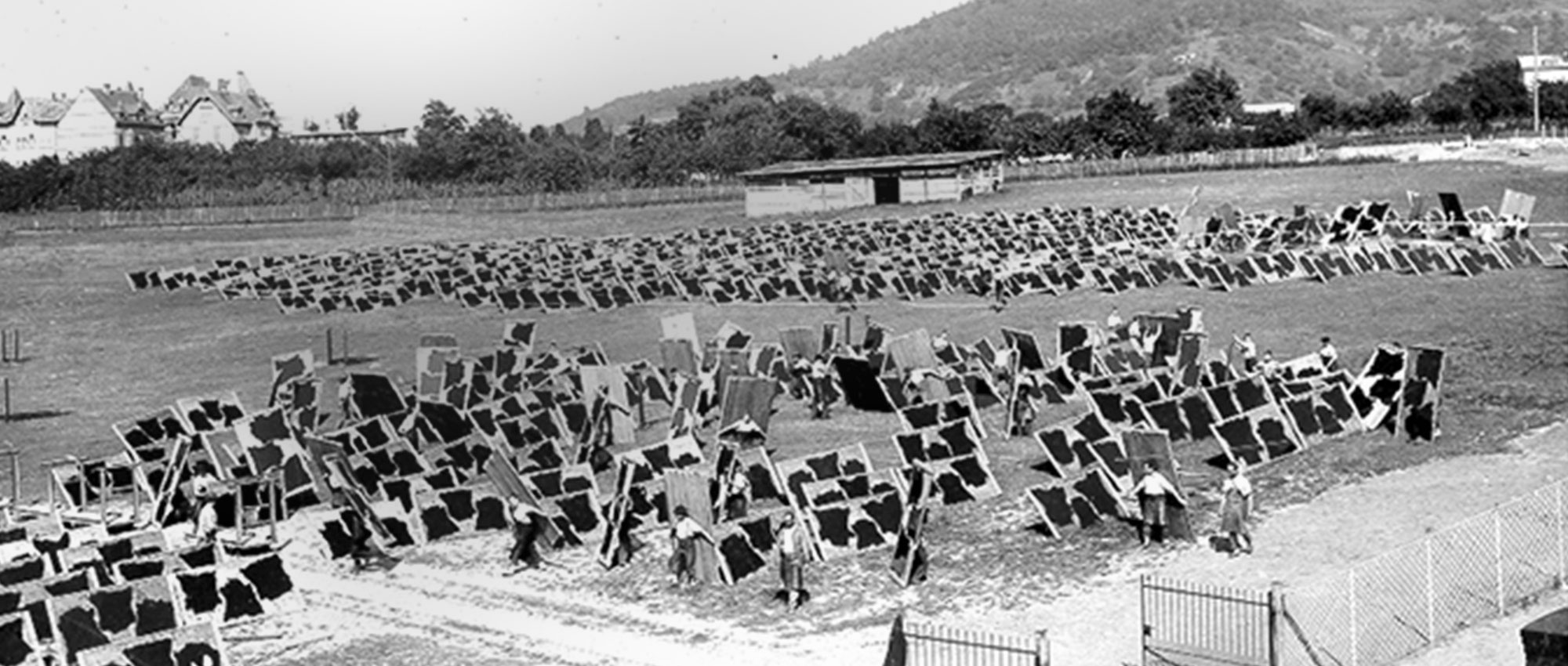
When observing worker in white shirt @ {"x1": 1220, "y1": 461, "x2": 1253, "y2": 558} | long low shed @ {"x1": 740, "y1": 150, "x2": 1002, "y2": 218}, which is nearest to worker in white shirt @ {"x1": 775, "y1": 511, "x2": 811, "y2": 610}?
worker in white shirt @ {"x1": 1220, "y1": 461, "x2": 1253, "y2": 558}

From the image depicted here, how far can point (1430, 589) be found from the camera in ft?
70.9

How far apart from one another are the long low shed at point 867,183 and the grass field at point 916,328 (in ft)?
8.13

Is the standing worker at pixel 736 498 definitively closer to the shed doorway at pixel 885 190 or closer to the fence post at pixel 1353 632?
the fence post at pixel 1353 632

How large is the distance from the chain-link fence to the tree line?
366 feet

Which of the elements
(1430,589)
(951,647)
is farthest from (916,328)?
(951,647)

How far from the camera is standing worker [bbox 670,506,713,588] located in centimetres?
2645

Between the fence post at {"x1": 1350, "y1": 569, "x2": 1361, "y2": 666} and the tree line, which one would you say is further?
the tree line

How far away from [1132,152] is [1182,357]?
98.5m

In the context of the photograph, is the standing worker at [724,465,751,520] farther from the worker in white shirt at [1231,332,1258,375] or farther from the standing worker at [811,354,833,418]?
the worker in white shirt at [1231,332,1258,375]

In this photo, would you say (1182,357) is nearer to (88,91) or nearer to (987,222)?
(987,222)

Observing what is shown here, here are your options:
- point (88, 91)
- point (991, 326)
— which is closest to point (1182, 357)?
point (991, 326)

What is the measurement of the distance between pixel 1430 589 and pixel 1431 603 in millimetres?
165

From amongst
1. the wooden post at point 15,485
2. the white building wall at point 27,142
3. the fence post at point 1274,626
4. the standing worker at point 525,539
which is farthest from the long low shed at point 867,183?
the white building wall at point 27,142

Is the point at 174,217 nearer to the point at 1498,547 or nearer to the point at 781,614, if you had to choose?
the point at 781,614
